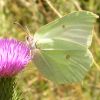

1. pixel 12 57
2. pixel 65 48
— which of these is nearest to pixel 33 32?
pixel 65 48

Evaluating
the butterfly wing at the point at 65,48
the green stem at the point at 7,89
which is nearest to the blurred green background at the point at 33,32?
the butterfly wing at the point at 65,48

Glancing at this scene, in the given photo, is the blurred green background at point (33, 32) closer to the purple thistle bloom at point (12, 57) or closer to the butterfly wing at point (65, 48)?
the butterfly wing at point (65, 48)

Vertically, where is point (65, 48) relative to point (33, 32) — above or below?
above

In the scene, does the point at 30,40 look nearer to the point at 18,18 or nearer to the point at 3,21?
the point at 3,21

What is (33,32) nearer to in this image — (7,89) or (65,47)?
(65,47)

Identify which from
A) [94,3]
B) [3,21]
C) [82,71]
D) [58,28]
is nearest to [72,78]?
[82,71]

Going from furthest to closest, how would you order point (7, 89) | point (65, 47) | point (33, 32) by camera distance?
point (33, 32)
point (65, 47)
point (7, 89)

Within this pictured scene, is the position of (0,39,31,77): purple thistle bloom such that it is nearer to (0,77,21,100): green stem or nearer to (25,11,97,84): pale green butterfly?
(0,77,21,100): green stem
